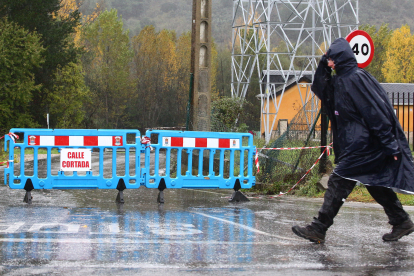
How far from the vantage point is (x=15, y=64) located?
44.4m

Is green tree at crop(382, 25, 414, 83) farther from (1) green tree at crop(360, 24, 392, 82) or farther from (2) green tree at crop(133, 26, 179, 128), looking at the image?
(2) green tree at crop(133, 26, 179, 128)

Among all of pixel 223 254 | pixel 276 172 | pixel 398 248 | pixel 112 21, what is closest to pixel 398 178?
pixel 398 248

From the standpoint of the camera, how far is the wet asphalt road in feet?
15.6

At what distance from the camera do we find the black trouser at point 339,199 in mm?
5824

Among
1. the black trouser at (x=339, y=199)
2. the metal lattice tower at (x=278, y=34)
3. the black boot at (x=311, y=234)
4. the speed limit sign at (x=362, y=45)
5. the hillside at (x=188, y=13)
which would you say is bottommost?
the black boot at (x=311, y=234)

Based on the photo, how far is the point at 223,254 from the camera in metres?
5.32

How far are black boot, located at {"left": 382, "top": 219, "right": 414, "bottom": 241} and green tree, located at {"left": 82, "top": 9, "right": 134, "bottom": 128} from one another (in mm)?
63026

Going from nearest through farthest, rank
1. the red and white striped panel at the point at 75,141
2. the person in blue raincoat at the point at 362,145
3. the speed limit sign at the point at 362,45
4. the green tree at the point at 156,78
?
the person in blue raincoat at the point at 362,145, the red and white striped panel at the point at 75,141, the speed limit sign at the point at 362,45, the green tree at the point at 156,78

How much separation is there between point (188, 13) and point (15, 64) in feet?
353

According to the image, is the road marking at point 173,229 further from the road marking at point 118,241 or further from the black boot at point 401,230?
A: the black boot at point 401,230

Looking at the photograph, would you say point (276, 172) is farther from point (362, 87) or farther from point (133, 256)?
point (133, 256)

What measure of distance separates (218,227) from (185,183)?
2948mm

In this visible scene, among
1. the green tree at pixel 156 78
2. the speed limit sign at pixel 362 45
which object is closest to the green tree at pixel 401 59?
the green tree at pixel 156 78

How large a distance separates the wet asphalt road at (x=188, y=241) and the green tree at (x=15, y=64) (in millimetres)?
36531
